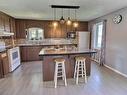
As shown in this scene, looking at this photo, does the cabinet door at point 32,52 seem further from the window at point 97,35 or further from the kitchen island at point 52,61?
the window at point 97,35

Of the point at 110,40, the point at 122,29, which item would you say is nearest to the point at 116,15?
the point at 122,29

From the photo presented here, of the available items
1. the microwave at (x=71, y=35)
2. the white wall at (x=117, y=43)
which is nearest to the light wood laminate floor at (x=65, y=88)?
the white wall at (x=117, y=43)

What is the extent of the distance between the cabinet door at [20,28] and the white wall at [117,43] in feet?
14.7

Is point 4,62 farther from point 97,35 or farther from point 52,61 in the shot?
point 97,35

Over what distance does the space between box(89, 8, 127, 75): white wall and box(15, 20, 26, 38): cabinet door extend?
449 cm

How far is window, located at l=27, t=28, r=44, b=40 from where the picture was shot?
21.8 ft

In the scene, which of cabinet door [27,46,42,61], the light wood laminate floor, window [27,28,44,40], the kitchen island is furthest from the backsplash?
the kitchen island

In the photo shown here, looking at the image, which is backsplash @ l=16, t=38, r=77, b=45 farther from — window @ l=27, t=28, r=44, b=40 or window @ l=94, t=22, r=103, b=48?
window @ l=94, t=22, r=103, b=48

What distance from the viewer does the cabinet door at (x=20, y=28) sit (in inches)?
249

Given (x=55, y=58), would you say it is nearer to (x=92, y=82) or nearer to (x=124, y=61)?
(x=92, y=82)

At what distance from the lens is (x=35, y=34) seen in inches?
267

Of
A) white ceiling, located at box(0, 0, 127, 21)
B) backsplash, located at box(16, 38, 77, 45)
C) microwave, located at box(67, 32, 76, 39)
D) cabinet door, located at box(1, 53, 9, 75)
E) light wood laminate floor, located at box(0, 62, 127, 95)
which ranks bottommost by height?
light wood laminate floor, located at box(0, 62, 127, 95)

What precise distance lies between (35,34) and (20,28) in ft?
3.04

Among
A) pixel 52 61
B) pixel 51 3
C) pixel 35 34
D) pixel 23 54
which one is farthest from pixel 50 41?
pixel 51 3
